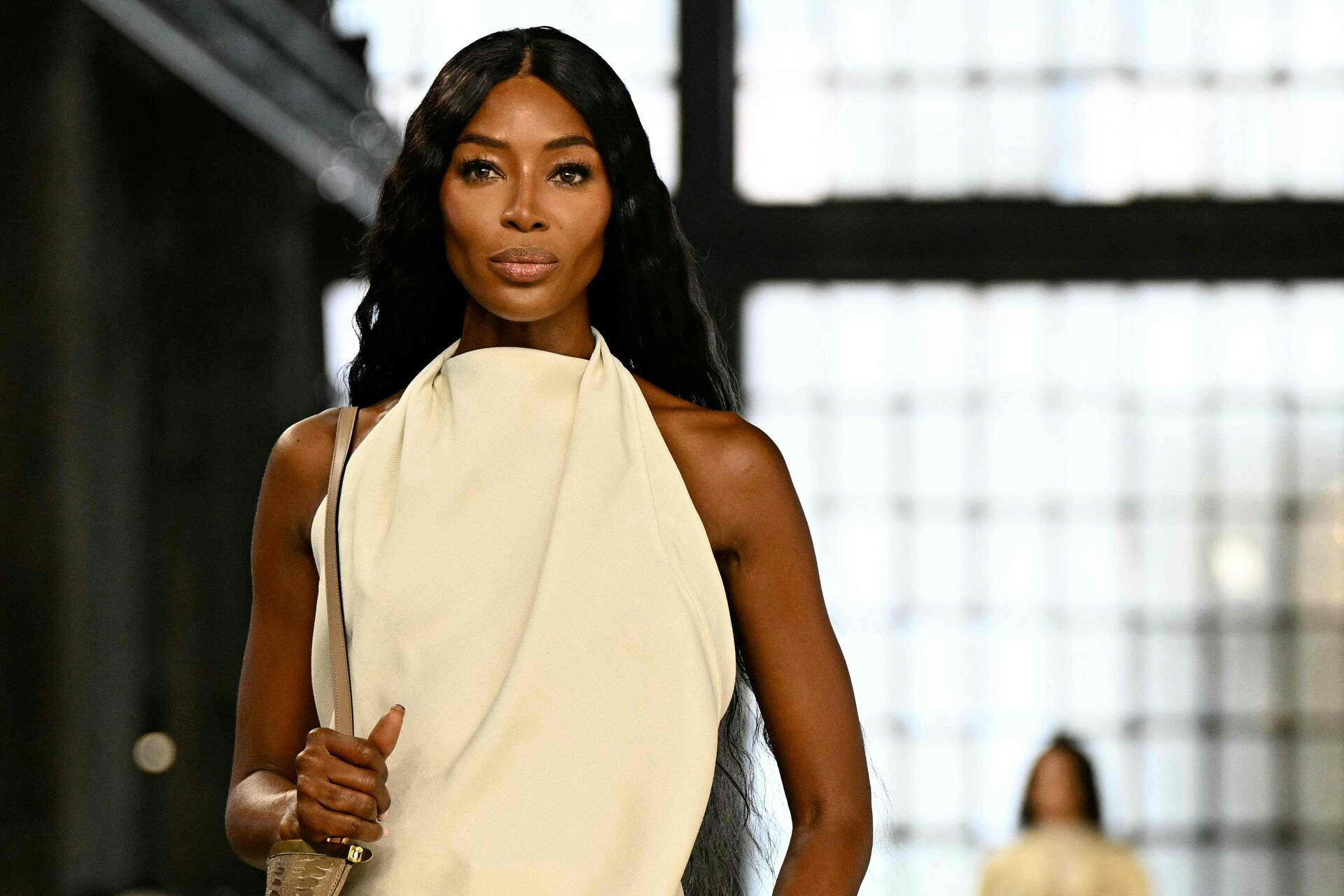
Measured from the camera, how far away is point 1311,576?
840cm

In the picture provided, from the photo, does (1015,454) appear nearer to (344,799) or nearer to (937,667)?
(937,667)

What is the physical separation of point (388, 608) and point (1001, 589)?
22.7 ft

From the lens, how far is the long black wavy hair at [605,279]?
189cm

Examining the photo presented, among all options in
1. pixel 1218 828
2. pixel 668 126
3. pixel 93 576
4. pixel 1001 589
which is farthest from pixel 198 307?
pixel 1218 828

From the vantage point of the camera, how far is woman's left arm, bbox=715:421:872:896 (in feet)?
6.14

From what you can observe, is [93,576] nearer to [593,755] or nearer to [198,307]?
[198,307]

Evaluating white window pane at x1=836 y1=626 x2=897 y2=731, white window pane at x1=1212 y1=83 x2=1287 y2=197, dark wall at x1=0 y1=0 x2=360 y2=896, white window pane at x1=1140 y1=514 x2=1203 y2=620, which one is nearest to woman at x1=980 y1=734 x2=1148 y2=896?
white window pane at x1=836 y1=626 x2=897 y2=731

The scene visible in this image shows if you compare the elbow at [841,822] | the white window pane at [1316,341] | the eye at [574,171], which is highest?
the white window pane at [1316,341]

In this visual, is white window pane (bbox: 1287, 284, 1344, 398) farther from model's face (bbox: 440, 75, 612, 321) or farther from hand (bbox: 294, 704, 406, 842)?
hand (bbox: 294, 704, 406, 842)

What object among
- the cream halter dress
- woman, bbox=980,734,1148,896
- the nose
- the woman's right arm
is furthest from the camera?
woman, bbox=980,734,1148,896

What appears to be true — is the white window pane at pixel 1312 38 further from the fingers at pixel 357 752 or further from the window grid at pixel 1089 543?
the fingers at pixel 357 752

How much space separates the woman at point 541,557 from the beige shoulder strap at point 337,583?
0.01 meters

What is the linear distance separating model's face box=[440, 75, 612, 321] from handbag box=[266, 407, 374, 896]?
0.24m

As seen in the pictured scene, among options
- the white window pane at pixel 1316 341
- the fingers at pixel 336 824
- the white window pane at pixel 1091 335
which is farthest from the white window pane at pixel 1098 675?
the fingers at pixel 336 824
